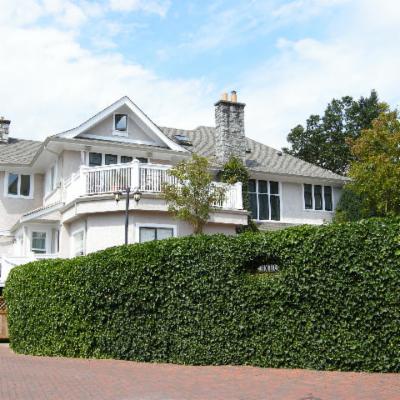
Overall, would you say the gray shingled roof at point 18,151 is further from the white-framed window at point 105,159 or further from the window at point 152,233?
the window at point 152,233

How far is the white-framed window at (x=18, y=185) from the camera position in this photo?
28.5 m

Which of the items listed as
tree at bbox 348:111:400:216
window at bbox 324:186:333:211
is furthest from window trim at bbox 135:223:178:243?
window at bbox 324:186:333:211

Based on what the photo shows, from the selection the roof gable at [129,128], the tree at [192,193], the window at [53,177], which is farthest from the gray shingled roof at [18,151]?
the tree at [192,193]

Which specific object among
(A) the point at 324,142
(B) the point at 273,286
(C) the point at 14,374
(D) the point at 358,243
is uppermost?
(A) the point at 324,142

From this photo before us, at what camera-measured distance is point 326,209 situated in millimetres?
30875

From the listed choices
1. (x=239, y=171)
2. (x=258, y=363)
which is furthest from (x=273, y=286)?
(x=239, y=171)

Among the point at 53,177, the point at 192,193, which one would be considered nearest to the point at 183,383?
the point at 192,193

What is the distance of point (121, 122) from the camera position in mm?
25844

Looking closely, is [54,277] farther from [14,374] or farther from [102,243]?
[102,243]

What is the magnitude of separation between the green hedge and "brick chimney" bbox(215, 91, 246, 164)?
13.9 meters

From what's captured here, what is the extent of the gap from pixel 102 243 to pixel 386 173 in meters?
14.7

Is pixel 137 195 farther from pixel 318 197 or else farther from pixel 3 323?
pixel 318 197

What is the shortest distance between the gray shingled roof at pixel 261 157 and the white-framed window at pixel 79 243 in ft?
28.4

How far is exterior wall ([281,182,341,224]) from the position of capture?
29.7 metres
